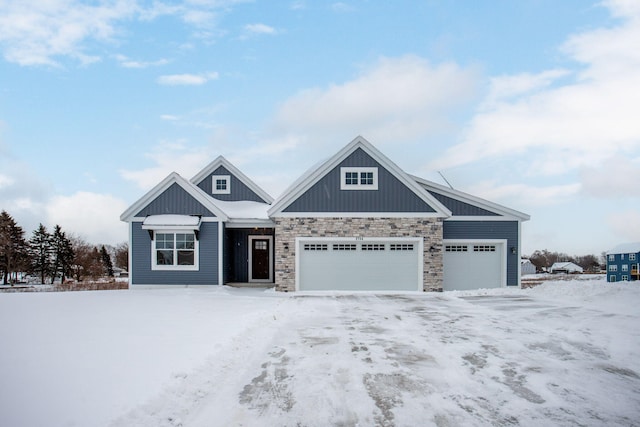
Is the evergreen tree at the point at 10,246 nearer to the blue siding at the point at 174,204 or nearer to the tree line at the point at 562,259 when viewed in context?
the blue siding at the point at 174,204

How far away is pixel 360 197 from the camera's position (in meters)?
16.0

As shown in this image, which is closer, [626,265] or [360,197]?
[360,197]

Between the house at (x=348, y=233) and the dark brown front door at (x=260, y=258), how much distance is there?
1.47 metres

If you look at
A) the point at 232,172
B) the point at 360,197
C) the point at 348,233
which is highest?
the point at 232,172

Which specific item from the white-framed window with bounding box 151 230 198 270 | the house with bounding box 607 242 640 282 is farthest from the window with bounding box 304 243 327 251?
the house with bounding box 607 242 640 282

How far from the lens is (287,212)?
52.4 feet

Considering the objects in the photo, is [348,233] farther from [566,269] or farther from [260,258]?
[566,269]

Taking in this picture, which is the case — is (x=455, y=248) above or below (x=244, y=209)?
below

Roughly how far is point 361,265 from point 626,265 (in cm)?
5393

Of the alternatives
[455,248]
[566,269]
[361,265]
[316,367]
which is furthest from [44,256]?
[566,269]

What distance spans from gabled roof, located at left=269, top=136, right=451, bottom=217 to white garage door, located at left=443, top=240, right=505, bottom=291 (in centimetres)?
218

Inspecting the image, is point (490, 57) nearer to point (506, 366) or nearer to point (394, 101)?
point (394, 101)

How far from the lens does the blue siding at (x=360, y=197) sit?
52.4 ft

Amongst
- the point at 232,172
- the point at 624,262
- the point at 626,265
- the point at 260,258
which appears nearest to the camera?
the point at 260,258
